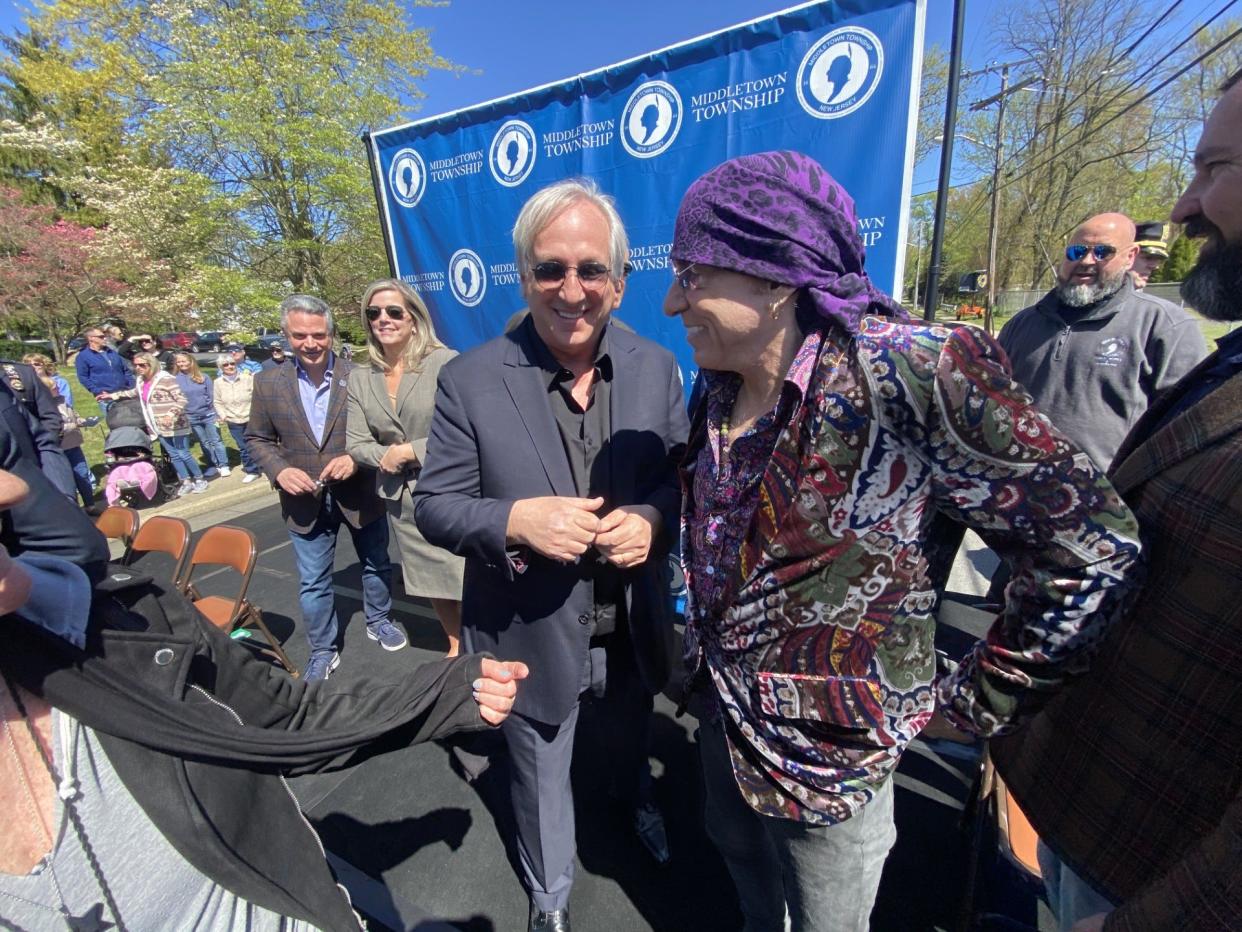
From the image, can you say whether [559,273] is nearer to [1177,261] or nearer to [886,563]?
[886,563]

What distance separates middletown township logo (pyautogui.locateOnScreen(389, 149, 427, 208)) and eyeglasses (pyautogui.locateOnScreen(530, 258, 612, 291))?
124 inches

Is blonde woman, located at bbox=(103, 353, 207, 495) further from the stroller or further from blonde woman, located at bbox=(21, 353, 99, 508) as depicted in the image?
blonde woman, located at bbox=(21, 353, 99, 508)

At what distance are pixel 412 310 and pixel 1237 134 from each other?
285 cm

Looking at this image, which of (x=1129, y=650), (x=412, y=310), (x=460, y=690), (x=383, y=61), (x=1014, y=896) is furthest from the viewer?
(x=383, y=61)

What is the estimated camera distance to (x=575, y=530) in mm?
1287

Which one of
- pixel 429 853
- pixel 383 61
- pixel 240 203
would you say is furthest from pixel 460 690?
pixel 383 61

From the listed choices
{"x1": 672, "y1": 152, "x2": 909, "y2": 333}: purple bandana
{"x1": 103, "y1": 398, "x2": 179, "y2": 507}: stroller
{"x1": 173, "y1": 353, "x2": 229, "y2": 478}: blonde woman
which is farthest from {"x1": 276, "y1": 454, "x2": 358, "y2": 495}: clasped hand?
{"x1": 173, "y1": 353, "x2": 229, "y2": 478}: blonde woman

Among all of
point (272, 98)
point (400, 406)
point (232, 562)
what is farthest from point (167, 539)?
point (272, 98)

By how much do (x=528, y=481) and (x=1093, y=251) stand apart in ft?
11.0

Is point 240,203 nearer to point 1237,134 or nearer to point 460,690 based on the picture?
point 460,690

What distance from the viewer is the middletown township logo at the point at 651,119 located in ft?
9.50

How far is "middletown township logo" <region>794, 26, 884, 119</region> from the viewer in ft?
7.63

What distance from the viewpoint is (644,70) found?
2924 mm

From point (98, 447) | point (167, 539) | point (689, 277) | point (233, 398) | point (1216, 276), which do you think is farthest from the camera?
point (98, 447)
